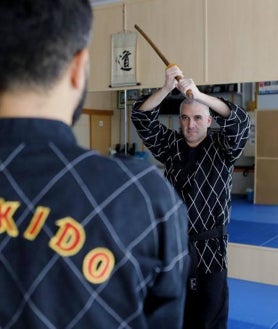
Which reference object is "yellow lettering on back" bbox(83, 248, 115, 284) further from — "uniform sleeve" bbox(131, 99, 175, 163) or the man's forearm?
"uniform sleeve" bbox(131, 99, 175, 163)

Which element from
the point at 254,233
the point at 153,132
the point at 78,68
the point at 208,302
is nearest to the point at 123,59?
the point at 153,132

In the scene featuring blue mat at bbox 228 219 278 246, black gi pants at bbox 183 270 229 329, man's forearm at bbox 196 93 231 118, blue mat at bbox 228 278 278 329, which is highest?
man's forearm at bbox 196 93 231 118

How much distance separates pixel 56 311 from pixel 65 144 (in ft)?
0.83

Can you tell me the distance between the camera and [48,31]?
0.68 metres

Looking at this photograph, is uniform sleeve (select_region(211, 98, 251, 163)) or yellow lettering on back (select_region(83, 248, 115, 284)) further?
uniform sleeve (select_region(211, 98, 251, 163))

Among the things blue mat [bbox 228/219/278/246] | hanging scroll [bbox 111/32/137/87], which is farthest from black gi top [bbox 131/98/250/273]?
blue mat [bbox 228/219/278/246]

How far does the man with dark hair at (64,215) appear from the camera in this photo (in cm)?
70

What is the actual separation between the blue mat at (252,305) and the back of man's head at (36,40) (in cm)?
259

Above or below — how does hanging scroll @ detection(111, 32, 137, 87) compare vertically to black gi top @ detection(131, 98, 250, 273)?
above

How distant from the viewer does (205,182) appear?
2.28m

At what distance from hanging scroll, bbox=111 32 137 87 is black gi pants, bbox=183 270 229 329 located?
7.78ft

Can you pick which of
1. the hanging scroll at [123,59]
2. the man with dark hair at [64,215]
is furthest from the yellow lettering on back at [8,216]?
the hanging scroll at [123,59]

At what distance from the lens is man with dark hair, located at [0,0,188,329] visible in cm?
70

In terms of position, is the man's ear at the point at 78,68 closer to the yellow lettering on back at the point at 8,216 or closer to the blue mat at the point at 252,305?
the yellow lettering on back at the point at 8,216
